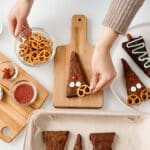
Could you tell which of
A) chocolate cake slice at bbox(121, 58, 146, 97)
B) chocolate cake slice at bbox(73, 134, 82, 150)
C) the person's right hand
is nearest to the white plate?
chocolate cake slice at bbox(121, 58, 146, 97)

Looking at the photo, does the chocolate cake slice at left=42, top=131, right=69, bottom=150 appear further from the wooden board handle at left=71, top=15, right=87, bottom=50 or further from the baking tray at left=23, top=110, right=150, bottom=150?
the wooden board handle at left=71, top=15, right=87, bottom=50

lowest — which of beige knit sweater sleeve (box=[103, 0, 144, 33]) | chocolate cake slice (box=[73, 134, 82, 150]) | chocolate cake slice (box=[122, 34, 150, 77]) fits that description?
chocolate cake slice (box=[73, 134, 82, 150])

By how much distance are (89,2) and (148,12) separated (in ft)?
0.54

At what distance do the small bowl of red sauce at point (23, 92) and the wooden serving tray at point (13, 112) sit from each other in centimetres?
1

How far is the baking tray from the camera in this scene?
988 mm

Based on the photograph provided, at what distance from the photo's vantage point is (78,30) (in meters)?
1.07

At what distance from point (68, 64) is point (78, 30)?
0.10 metres

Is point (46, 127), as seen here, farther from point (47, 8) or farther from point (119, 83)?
point (47, 8)

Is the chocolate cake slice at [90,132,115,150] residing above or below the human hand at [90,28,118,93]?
below

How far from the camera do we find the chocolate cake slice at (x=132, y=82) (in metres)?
1.03

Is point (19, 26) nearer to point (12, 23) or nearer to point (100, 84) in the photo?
point (12, 23)

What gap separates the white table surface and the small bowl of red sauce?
0.03 metres

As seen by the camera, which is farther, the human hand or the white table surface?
the white table surface

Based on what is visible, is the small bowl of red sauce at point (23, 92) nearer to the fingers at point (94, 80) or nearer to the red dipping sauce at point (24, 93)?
the red dipping sauce at point (24, 93)
